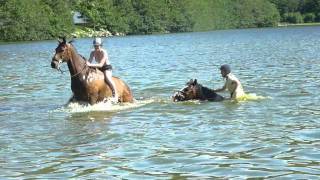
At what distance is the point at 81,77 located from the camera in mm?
18172

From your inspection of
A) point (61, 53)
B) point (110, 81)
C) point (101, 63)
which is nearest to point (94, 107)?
point (110, 81)

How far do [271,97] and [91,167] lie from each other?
35.7 ft

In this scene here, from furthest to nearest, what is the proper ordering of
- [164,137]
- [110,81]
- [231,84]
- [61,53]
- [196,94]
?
[196,94], [231,84], [110,81], [61,53], [164,137]

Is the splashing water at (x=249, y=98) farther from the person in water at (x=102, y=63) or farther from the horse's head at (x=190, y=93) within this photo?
the person in water at (x=102, y=63)

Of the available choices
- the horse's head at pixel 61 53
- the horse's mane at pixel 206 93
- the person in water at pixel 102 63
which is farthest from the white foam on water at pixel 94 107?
the horse's mane at pixel 206 93

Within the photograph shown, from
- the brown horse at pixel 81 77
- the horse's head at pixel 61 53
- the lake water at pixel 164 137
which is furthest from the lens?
the brown horse at pixel 81 77

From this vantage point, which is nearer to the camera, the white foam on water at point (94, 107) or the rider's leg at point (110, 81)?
the white foam on water at point (94, 107)

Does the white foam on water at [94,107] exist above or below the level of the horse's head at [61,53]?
below

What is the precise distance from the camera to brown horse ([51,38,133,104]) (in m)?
17.9

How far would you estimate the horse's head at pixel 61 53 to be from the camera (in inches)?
695

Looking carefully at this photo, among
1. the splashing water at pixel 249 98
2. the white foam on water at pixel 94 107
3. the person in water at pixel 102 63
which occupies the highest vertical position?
the person in water at pixel 102 63

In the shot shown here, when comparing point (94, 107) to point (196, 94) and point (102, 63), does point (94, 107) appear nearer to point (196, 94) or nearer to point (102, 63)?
point (102, 63)

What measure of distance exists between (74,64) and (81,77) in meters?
0.42

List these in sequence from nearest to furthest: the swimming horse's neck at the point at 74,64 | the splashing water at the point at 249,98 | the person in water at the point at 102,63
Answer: the swimming horse's neck at the point at 74,64 < the person in water at the point at 102,63 < the splashing water at the point at 249,98
